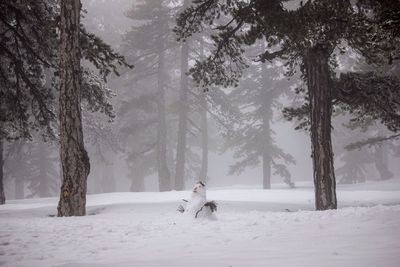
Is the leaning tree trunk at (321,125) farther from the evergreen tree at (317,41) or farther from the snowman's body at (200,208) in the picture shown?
the snowman's body at (200,208)

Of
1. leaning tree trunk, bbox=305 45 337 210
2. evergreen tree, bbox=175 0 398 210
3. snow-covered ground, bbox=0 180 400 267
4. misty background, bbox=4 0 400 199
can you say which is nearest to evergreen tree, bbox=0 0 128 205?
evergreen tree, bbox=175 0 398 210

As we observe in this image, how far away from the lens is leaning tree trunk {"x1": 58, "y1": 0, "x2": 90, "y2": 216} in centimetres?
928

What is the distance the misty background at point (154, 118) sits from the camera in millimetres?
24219

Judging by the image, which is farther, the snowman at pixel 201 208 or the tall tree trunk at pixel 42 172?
the tall tree trunk at pixel 42 172

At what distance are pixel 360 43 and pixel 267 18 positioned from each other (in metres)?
2.19

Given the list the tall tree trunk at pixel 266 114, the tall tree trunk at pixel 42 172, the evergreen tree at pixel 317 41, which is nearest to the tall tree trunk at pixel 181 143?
the tall tree trunk at pixel 266 114

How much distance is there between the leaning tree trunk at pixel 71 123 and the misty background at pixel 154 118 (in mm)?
7113

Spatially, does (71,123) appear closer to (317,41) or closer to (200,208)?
(200,208)

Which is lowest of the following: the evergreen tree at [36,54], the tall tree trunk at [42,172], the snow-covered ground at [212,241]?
the snow-covered ground at [212,241]

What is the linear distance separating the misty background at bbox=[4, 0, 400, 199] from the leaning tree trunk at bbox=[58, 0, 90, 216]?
7113 millimetres

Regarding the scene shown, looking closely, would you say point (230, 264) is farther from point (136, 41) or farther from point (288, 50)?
point (136, 41)

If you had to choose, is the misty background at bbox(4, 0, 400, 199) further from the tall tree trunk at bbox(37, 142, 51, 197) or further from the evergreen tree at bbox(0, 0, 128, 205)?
the evergreen tree at bbox(0, 0, 128, 205)

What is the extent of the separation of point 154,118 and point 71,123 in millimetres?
20759

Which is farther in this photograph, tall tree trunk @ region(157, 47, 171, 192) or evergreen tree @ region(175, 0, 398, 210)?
tall tree trunk @ region(157, 47, 171, 192)
